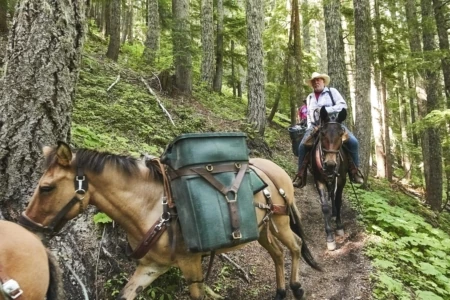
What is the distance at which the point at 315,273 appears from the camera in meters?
6.22

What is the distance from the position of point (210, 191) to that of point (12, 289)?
1.79 meters

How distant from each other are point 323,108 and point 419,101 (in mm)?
10787

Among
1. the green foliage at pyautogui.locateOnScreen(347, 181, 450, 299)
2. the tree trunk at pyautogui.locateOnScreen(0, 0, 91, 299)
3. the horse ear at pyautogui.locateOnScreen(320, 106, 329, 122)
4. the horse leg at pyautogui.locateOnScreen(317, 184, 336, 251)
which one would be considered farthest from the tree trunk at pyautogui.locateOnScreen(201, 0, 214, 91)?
the tree trunk at pyautogui.locateOnScreen(0, 0, 91, 299)

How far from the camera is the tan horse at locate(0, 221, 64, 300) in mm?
2543

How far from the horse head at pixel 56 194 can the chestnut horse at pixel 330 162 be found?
4.81m

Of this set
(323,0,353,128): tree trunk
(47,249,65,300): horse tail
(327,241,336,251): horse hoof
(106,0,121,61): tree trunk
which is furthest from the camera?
(106,0,121,61): tree trunk

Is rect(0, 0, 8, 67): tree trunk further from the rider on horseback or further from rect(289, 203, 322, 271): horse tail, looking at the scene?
rect(289, 203, 322, 271): horse tail

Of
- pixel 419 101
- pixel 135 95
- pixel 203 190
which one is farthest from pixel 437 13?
pixel 203 190

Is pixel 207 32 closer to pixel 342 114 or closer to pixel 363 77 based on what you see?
pixel 363 77

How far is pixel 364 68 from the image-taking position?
11.3m

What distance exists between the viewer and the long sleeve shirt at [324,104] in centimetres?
793

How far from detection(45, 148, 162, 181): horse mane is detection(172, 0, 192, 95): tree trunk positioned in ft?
29.7

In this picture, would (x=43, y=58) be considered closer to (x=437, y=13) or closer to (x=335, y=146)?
(x=335, y=146)

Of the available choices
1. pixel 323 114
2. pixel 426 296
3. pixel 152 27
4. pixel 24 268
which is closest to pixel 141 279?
pixel 24 268
